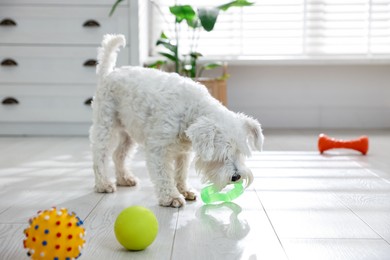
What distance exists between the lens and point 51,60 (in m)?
4.54

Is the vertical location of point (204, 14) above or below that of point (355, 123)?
above

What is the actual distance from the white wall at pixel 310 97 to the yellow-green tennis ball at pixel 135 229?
3741 millimetres

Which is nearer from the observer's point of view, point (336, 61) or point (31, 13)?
point (31, 13)

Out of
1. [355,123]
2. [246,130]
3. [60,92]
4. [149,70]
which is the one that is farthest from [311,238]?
[355,123]

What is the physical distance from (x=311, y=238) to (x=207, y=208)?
0.58 metres

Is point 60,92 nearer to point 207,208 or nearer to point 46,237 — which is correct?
point 207,208

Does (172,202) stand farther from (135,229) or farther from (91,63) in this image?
(91,63)

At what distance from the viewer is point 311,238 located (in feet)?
6.02

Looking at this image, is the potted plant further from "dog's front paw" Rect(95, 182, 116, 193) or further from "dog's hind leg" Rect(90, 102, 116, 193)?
"dog's front paw" Rect(95, 182, 116, 193)

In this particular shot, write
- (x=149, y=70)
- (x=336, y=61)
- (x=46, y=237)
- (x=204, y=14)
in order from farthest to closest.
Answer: (x=336, y=61) < (x=204, y=14) < (x=149, y=70) < (x=46, y=237)

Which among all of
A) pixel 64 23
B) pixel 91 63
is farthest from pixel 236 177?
pixel 64 23

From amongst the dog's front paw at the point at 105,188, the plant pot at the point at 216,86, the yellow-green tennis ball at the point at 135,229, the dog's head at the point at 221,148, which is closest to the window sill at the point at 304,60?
the plant pot at the point at 216,86

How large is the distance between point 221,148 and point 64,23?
295 centimetres

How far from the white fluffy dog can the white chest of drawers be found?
1833 millimetres
